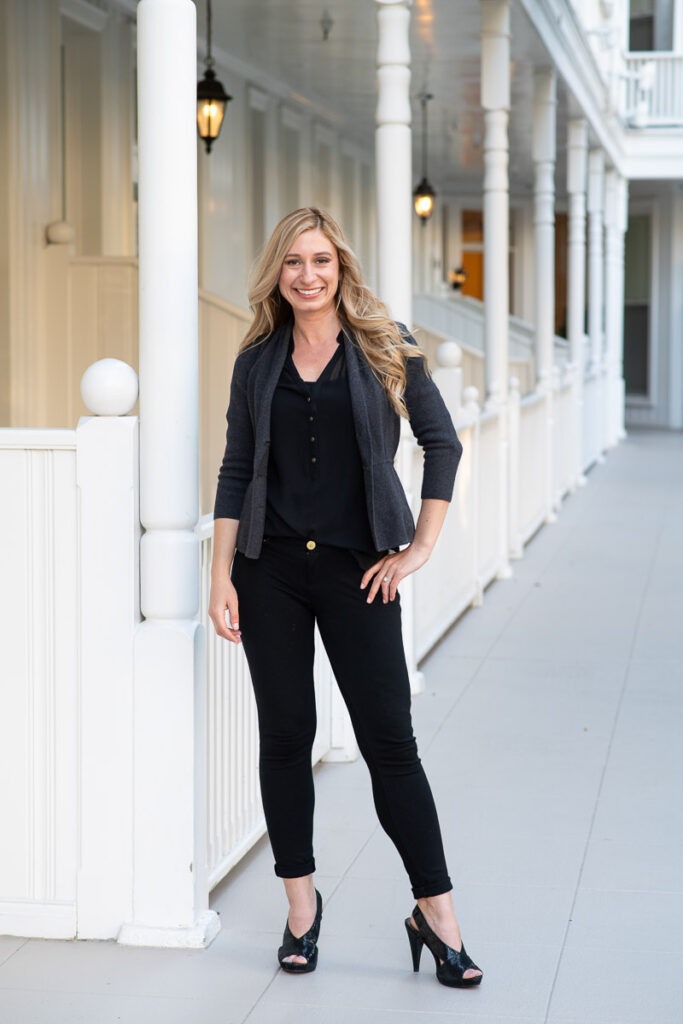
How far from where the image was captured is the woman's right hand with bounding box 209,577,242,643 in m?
3.27

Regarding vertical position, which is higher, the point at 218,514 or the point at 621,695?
the point at 218,514

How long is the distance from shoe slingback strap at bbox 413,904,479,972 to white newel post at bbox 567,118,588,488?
36.8ft

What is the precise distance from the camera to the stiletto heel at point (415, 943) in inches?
133

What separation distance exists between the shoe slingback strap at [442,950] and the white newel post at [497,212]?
5.76 metres

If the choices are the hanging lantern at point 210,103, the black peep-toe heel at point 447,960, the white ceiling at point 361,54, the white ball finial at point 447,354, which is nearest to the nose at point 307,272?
the black peep-toe heel at point 447,960

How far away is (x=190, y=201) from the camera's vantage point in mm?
3492

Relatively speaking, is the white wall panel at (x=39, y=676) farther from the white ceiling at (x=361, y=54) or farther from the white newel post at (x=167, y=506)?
the white ceiling at (x=361, y=54)

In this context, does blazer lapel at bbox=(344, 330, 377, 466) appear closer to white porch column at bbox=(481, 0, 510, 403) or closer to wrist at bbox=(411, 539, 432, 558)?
wrist at bbox=(411, 539, 432, 558)

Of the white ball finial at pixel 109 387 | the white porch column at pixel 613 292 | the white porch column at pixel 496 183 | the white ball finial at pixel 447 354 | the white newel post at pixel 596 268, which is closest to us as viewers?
the white ball finial at pixel 109 387

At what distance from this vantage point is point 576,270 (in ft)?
48.6

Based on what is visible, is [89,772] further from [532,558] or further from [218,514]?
[532,558]

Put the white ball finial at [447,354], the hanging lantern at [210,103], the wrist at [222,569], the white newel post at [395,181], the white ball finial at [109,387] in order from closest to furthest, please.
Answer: the wrist at [222,569] → the white ball finial at [109,387] → the white newel post at [395,181] → the white ball finial at [447,354] → the hanging lantern at [210,103]

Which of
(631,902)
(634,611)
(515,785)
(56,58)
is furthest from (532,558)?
(631,902)

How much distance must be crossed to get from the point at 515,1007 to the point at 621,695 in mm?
3161
